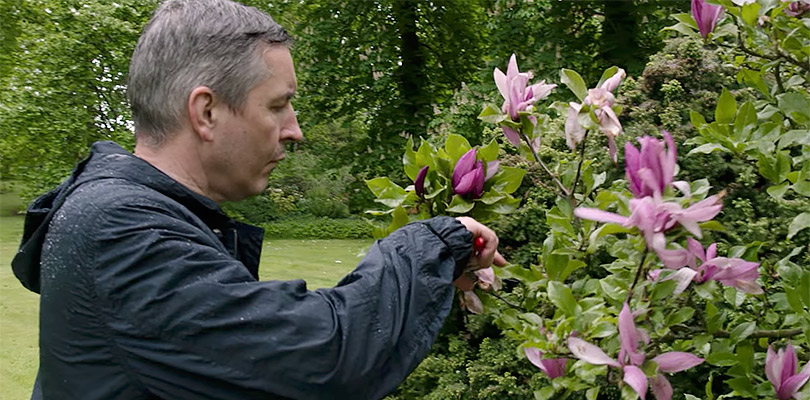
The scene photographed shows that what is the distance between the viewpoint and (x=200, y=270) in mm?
1247

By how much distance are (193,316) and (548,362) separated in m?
0.88

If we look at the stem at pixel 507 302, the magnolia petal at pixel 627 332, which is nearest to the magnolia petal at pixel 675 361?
the magnolia petal at pixel 627 332

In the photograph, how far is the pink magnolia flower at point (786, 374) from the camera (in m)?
1.72

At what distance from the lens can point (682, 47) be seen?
3186 mm

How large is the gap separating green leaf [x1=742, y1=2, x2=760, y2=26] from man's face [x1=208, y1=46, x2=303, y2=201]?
42.4 inches

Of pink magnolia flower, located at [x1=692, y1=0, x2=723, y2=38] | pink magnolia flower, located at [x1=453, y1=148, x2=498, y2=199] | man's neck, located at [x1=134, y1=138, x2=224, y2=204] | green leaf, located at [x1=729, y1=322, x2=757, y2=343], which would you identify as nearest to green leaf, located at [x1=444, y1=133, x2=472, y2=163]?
pink magnolia flower, located at [x1=453, y1=148, x2=498, y2=199]

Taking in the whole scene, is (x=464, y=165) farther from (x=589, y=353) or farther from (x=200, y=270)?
(x=200, y=270)

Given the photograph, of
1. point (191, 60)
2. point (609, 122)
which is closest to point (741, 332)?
point (609, 122)

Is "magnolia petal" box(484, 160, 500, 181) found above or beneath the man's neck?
beneath

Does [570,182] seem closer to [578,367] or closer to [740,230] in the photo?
[578,367]

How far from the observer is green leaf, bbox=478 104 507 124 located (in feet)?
6.16

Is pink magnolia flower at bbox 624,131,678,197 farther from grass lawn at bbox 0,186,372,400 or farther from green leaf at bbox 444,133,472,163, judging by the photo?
grass lawn at bbox 0,186,372,400

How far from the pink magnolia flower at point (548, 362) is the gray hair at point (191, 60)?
85 centimetres

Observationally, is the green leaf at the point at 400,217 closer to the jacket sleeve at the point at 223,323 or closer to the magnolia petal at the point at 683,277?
the jacket sleeve at the point at 223,323
